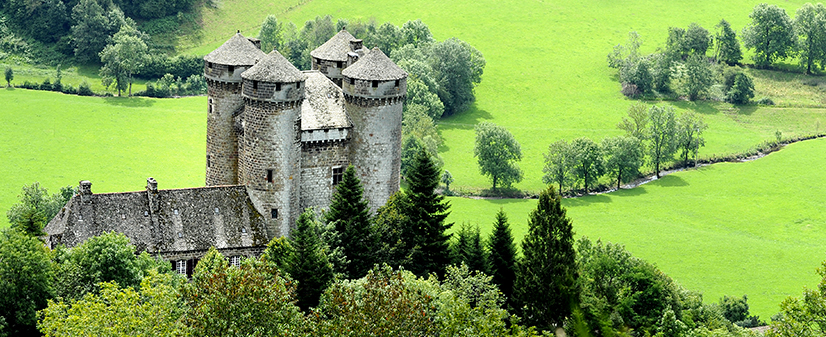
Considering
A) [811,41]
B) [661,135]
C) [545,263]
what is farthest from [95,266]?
[811,41]

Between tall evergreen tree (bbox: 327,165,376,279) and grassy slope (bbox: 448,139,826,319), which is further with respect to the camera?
grassy slope (bbox: 448,139,826,319)

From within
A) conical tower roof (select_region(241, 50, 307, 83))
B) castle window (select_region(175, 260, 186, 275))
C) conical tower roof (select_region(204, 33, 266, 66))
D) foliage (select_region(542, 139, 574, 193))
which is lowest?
castle window (select_region(175, 260, 186, 275))

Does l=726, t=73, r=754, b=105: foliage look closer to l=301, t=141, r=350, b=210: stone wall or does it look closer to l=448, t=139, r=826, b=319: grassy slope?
l=448, t=139, r=826, b=319: grassy slope

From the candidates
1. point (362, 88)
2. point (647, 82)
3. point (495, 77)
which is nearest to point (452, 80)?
point (495, 77)

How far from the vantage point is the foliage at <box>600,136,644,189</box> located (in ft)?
486

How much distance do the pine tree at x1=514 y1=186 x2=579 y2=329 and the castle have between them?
15222 mm

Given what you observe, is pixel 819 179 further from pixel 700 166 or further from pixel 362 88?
pixel 362 88

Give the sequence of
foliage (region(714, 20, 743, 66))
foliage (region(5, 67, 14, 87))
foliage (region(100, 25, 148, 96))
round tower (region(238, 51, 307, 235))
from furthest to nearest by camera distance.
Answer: foliage (region(714, 20, 743, 66)), foliage (region(100, 25, 148, 96)), foliage (region(5, 67, 14, 87)), round tower (region(238, 51, 307, 235))

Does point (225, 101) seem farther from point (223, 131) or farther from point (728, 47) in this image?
point (728, 47)

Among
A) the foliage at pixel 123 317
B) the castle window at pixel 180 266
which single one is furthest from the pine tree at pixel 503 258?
the foliage at pixel 123 317

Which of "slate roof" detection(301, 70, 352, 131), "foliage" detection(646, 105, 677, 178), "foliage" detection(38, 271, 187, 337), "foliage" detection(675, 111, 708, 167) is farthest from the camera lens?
"foliage" detection(675, 111, 708, 167)

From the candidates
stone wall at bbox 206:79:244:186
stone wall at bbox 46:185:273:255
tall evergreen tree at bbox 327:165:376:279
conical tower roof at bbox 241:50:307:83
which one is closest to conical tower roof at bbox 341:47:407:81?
conical tower roof at bbox 241:50:307:83

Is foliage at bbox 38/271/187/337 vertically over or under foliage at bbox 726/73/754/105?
under

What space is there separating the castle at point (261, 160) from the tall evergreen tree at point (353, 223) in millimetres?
5046
